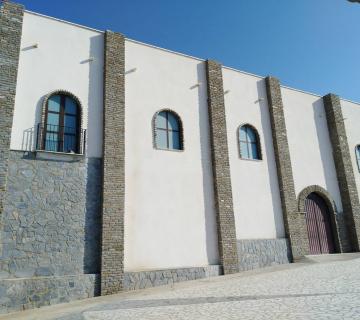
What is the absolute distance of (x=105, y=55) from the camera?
12.5 metres

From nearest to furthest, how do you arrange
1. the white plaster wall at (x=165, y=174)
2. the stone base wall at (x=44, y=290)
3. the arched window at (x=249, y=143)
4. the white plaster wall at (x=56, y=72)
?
the stone base wall at (x=44, y=290), the white plaster wall at (x=56, y=72), the white plaster wall at (x=165, y=174), the arched window at (x=249, y=143)

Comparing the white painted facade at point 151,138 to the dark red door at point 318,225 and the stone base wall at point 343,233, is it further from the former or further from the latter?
the stone base wall at point 343,233

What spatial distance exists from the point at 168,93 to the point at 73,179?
5129 mm

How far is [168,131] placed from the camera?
43.3 feet

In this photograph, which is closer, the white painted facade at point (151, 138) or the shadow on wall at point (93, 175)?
the shadow on wall at point (93, 175)

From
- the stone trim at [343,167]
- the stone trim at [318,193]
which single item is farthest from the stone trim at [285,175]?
the stone trim at [343,167]

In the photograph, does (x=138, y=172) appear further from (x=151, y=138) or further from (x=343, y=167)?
(x=343, y=167)

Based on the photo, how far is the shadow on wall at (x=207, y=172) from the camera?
12516 millimetres

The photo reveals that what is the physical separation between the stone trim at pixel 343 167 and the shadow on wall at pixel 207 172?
297 inches

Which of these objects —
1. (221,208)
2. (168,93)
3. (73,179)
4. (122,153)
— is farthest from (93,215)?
(168,93)

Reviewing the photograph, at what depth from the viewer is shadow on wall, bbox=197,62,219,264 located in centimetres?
1252

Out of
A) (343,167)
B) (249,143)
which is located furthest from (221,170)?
(343,167)

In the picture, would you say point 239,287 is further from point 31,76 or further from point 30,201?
point 31,76

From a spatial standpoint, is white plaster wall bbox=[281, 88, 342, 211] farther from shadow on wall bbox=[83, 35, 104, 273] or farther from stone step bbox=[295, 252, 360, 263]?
shadow on wall bbox=[83, 35, 104, 273]
